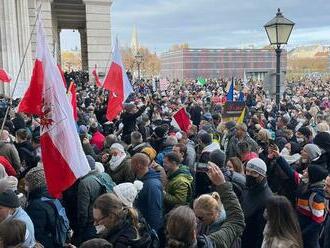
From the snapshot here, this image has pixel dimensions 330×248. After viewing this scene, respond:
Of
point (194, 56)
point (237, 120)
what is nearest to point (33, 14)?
point (237, 120)

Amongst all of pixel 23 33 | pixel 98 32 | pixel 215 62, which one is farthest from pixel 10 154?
pixel 215 62

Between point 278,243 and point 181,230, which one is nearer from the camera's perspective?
point 181,230

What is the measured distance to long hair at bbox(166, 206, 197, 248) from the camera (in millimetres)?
2996

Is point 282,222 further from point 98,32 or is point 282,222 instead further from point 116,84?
point 98,32

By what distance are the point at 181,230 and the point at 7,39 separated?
17478mm

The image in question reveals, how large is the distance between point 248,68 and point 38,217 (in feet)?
363

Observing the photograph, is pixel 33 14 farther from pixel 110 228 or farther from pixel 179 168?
pixel 110 228

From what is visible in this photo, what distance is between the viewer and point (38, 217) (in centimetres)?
430

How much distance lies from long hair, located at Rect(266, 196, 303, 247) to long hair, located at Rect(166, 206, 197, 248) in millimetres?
771

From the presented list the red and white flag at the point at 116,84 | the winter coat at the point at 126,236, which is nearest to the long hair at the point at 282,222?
the winter coat at the point at 126,236

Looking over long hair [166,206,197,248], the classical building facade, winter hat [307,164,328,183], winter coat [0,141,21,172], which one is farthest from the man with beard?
the classical building facade

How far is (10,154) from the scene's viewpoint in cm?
671

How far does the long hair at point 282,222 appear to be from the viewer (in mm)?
3438

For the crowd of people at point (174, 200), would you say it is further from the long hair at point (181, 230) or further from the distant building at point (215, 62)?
the distant building at point (215, 62)
